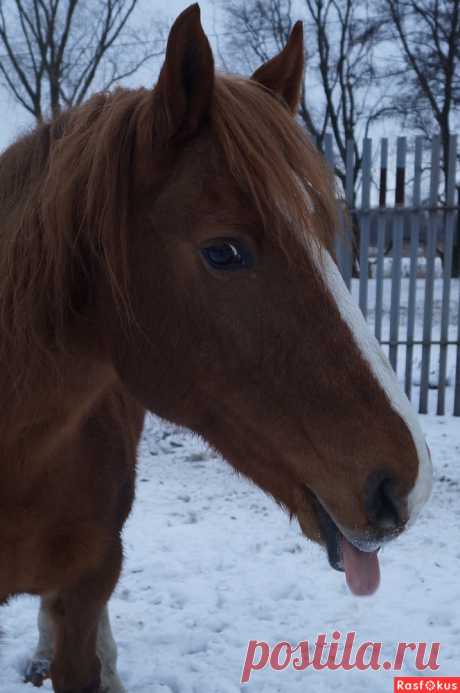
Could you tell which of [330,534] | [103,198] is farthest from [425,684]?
[103,198]

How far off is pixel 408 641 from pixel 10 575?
2065 millimetres

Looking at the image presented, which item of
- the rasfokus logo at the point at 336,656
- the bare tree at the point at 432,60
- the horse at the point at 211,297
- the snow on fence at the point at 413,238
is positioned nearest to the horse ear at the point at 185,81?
the horse at the point at 211,297

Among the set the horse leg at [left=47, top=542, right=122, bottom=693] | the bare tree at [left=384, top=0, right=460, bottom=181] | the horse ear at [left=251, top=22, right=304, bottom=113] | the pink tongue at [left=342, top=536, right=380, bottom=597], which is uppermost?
the bare tree at [left=384, top=0, right=460, bottom=181]

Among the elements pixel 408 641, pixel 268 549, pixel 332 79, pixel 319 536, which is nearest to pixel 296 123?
pixel 319 536

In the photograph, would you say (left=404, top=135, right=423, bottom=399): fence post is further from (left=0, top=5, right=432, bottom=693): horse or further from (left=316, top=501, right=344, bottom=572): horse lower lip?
(left=316, top=501, right=344, bottom=572): horse lower lip

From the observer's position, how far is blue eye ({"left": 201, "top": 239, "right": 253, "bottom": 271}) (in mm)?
1229

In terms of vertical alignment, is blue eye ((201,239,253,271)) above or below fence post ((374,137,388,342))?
below

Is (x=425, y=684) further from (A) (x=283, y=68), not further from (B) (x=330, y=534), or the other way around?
(A) (x=283, y=68)

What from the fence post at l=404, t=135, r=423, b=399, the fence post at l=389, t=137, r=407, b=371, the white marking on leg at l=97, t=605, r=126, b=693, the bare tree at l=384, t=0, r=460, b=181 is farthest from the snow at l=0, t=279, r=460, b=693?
the bare tree at l=384, t=0, r=460, b=181

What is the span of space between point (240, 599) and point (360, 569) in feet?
7.57

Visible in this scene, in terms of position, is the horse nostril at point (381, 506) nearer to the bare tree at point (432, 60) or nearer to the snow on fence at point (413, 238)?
the snow on fence at point (413, 238)

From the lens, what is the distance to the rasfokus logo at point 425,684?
8.47 ft

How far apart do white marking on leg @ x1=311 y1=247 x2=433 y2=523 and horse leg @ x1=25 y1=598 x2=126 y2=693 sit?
6.16ft

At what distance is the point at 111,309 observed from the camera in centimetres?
138
